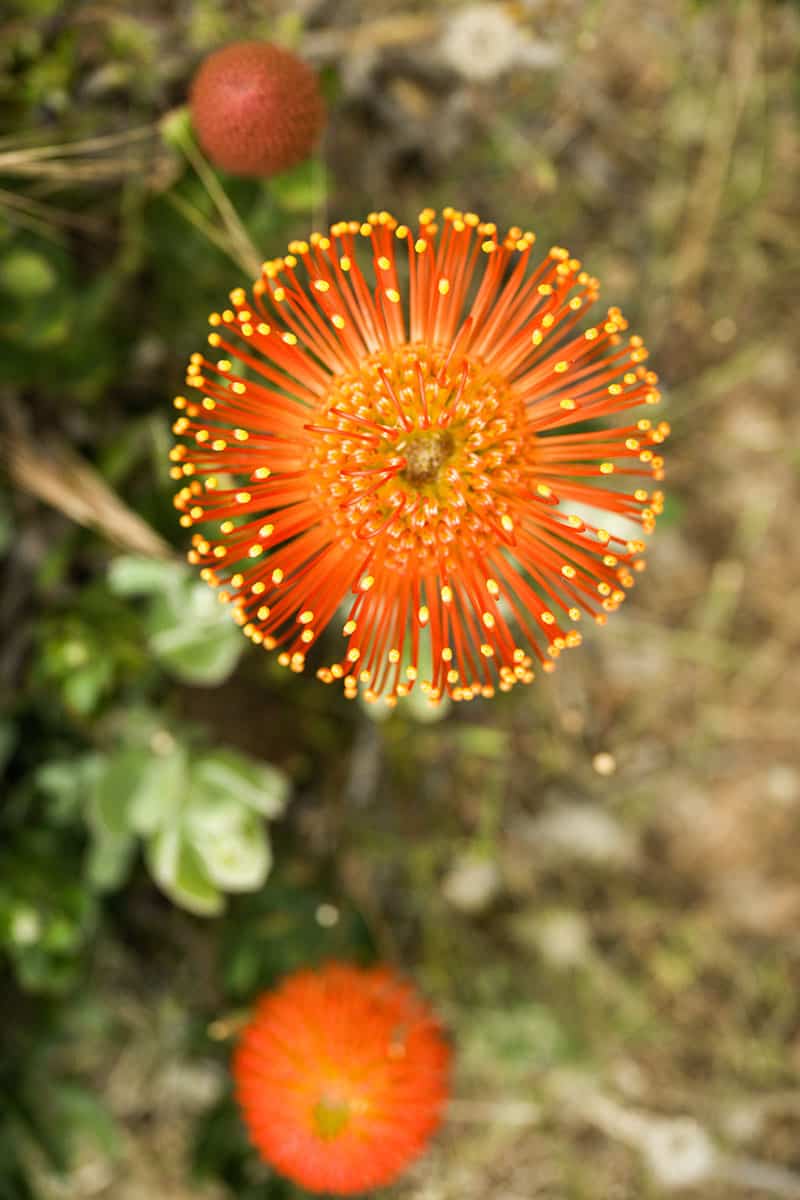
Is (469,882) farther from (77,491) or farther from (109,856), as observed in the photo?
(77,491)

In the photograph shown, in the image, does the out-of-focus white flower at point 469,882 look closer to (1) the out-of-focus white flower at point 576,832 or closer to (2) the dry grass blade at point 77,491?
(1) the out-of-focus white flower at point 576,832

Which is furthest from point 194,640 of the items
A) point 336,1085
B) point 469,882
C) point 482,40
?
point 482,40

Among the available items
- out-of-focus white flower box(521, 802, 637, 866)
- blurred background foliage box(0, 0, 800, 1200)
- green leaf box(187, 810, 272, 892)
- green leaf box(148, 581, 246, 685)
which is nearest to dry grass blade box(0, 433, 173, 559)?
blurred background foliage box(0, 0, 800, 1200)

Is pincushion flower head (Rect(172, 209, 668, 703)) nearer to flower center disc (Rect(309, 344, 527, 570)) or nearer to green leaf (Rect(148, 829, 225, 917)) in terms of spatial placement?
flower center disc (Rect(309, 344, 527, 570))

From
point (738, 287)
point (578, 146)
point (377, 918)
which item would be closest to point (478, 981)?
point (377, 918)

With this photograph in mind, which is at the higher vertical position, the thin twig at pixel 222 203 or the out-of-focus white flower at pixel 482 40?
the out-of-focus white flower at pixel 482 40

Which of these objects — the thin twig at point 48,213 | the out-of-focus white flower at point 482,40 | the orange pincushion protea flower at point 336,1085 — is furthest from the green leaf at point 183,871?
the out-of-focus white flower at point 482,40
